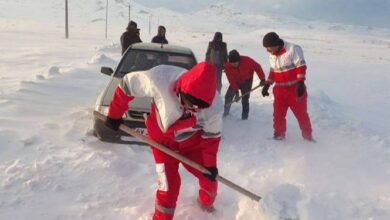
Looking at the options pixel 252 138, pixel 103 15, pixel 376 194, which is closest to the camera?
pixel 376 194

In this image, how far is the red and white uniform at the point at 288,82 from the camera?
20.5ft

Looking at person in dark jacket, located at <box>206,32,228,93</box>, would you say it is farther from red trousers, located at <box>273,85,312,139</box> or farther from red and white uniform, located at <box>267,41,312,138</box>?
red trousers, located at <box>273,85,312,139</box>

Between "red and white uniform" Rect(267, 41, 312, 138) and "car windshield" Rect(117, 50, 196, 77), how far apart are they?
148 centimetres

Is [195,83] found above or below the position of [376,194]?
above

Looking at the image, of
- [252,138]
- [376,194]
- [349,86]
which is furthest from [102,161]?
[349,86]

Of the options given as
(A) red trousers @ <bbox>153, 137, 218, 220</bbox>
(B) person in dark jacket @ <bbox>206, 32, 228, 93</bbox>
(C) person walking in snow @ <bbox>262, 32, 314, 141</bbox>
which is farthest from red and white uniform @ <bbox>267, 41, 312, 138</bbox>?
(A) red trousers @ <bbox>153, 137, 218, 220</bbox>

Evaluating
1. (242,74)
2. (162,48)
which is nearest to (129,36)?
(162,48)

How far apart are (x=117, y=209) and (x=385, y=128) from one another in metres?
6.37

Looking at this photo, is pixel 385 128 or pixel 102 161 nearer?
pixel 102 161

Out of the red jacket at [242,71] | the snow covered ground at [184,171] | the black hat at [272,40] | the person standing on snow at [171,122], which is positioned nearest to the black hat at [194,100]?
the person standing on snow at [171,122]

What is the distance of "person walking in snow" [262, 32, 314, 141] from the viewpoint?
622 cm

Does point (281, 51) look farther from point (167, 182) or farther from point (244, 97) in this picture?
point (167, 182)

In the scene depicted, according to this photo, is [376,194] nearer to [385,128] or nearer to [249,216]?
[249,216]

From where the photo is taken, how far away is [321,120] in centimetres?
802
